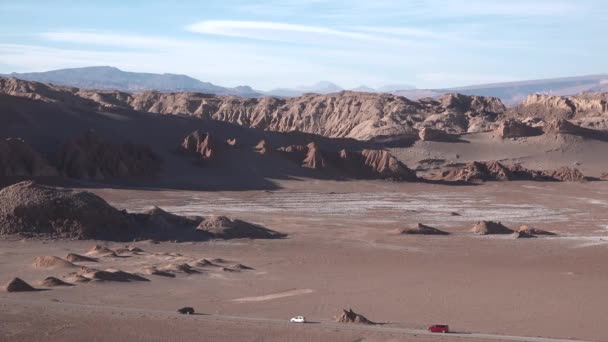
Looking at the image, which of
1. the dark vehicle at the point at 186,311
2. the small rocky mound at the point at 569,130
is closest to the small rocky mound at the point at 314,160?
the small rocky mound at the point at 569,130

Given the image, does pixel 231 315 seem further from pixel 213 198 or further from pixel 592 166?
pixel 592 166

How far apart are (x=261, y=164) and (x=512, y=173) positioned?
14068 mm

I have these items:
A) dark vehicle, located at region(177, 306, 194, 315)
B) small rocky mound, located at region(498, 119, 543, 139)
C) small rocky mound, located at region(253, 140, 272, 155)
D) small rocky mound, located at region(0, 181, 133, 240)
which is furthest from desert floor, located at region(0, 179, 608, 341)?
small rocky mound, located at region(498, 119, 543, 139)

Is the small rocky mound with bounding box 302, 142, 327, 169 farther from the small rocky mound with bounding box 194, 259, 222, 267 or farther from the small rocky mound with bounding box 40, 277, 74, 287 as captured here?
the small rocky mound with bounding box 40, 277, 74, 287

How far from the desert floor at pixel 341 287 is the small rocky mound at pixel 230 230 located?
0.73 m

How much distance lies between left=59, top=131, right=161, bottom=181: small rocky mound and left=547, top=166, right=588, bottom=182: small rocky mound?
2169 cm

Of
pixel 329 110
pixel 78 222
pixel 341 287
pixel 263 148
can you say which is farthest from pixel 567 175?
pixel 329 110

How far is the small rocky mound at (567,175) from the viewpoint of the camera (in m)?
48.3

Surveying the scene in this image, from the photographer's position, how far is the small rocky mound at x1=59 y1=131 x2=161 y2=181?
132ft

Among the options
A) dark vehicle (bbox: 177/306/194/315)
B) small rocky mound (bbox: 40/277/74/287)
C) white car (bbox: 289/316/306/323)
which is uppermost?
white car (bbox: 289/316/306/323)

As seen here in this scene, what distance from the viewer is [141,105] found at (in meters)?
90.9

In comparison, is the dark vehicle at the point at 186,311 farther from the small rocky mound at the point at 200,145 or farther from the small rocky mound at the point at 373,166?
the small rocky mound at the point at 373,166

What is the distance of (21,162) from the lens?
37500 mm

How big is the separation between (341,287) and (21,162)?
80.8ft
